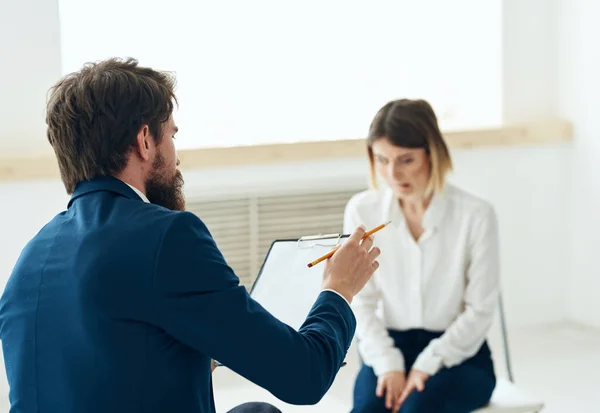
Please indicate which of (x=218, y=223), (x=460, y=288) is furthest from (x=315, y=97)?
(x=460, y=288)

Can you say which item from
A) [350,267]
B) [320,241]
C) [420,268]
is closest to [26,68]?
[420,268]

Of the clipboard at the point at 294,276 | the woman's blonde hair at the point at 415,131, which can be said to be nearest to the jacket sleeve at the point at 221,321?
the clipboard at the point at 294,276

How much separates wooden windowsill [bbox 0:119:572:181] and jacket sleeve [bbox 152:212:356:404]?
2085mm

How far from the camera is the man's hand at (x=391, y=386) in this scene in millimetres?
2492

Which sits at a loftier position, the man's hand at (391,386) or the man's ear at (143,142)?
the man's ear at (143,142)

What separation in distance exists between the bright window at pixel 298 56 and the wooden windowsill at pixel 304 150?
0.15 metres

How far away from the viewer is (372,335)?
8.51ft

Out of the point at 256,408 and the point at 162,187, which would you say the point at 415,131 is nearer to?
the point at 256,408

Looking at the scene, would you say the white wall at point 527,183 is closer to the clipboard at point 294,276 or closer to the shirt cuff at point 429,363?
the shirt cuff at point 429,363

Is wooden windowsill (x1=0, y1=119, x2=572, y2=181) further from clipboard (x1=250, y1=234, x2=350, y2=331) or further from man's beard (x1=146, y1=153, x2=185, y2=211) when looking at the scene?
man's beard (x1=146, y1=153, x2=185, y2=211)

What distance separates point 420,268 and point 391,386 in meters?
0.36

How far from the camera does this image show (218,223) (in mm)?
3717

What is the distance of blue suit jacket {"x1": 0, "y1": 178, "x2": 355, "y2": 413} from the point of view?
1.41 metres

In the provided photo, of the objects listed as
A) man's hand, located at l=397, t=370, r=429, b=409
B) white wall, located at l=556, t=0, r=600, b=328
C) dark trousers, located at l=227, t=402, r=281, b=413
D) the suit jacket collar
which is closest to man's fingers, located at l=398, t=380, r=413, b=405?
man's hand, located at l=397, t=370, r=429, b=409
